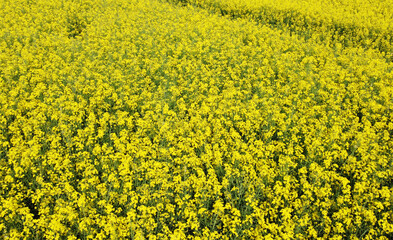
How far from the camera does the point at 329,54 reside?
12219 mm

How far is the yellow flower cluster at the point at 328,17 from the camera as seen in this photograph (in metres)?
15.2

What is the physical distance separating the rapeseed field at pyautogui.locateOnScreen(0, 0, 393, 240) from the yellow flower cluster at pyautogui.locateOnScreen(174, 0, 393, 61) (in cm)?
24

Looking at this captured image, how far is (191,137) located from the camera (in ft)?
22.2

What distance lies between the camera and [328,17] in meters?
17.1

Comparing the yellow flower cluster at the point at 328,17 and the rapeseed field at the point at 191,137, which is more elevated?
the yellow flower cluster at the point at 328,17

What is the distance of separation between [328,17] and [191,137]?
15.0m

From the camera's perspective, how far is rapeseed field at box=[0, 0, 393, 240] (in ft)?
15.5

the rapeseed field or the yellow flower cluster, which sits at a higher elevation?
the yellow flower cluster

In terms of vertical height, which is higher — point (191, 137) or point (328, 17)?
point (328, 17)

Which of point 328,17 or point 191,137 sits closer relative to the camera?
point 191,137

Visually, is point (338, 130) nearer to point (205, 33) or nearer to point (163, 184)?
point (163, 184)

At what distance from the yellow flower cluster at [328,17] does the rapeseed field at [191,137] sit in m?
0.24

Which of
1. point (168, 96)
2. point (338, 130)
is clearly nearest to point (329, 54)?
point (338, 130)

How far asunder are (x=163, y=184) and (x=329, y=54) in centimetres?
1053
